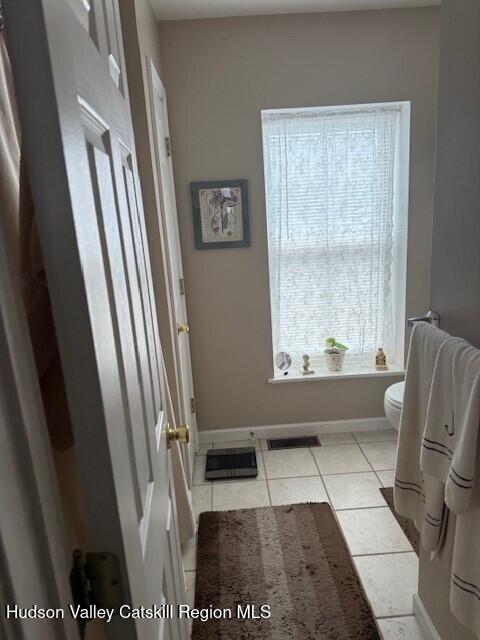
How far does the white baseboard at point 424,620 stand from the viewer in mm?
1501

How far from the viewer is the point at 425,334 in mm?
1247

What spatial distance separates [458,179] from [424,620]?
151 cm

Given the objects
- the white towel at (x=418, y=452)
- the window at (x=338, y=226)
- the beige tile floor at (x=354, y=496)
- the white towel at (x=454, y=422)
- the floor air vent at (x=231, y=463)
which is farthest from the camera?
the window at (x=338, y=226)

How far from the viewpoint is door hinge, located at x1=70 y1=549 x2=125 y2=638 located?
1.81 feet

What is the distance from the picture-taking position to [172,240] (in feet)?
7.98

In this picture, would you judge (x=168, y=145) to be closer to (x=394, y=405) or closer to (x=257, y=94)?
(x=257, y=94)

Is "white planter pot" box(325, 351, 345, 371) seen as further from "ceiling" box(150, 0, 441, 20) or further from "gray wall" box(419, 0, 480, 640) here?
"ceiling" box(150, 0, 441, 20)

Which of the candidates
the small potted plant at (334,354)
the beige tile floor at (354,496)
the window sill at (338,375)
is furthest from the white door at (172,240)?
the small potted plant at (334,354)

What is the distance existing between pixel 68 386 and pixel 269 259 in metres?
2.43

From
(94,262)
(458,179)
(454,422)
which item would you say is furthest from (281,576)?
(94,262)

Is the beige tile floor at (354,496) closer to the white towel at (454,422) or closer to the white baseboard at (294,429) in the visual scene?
the white baseboard at (294,429)

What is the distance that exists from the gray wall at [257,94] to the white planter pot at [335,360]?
500 mm

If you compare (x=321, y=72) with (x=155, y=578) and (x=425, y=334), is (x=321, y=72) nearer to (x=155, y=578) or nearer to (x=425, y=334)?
(x=425, y=334)

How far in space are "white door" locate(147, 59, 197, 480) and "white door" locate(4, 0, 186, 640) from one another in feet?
4.04
